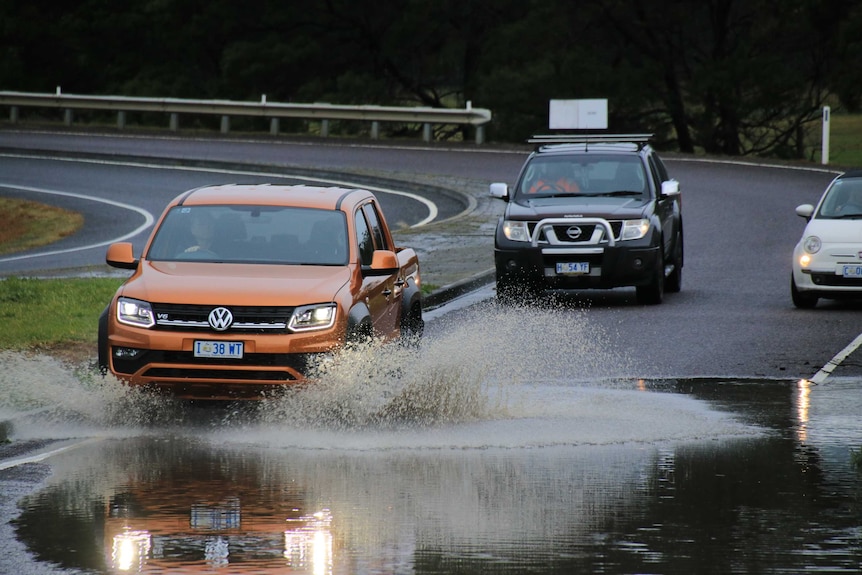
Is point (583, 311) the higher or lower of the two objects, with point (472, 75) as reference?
lower

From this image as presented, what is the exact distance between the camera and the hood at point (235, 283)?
10719 millimetres

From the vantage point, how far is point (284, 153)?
40438mm

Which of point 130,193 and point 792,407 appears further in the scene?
point 130,193

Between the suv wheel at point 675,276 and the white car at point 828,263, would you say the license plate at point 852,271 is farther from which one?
the suv wheel at point 675,276

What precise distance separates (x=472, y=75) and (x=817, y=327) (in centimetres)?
4394

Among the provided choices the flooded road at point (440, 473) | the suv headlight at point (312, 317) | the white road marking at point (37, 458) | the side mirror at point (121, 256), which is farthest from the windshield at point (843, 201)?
the white road marking at point (37, 458)

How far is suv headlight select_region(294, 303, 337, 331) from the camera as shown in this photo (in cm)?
1070

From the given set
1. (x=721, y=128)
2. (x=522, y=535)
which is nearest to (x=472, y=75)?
(x=721, y=128)

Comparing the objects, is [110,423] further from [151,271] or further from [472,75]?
[472,75]

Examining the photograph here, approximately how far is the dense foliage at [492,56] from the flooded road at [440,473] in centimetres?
3834

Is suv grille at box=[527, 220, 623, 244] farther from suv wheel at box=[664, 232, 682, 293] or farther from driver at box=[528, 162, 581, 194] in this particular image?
suv wheel at box=[664, 232, 682, 293]

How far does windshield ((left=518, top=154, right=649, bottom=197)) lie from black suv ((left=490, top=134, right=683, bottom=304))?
12 millimetres

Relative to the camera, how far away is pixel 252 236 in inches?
474

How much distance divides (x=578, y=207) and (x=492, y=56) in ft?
128
